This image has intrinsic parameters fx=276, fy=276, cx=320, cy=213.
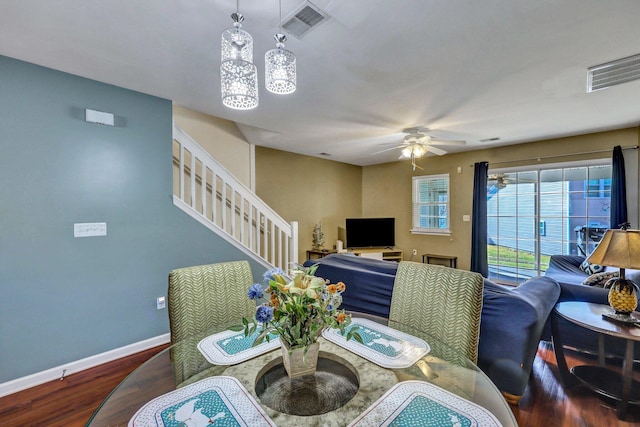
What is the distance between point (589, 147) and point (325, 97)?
4157mm

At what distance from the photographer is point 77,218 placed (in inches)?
92.2

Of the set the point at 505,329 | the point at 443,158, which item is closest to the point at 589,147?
the point at 443,158

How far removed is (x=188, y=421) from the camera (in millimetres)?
849

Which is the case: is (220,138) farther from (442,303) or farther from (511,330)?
(511,330)

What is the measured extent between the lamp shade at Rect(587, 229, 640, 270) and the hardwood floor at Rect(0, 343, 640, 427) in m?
0.97

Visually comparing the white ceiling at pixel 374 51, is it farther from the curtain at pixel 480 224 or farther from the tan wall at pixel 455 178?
the curtain at pixel 480 224

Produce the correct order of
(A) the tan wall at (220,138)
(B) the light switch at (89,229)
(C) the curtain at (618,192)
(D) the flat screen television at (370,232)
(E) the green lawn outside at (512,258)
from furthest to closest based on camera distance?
(D) the flat screen television at (370,232)
(E) the green lawn outside at (512,258)
(C) the curtain at (618,192)
(A) the tan wall at (220,138)
(B) the light switch at (89,229)

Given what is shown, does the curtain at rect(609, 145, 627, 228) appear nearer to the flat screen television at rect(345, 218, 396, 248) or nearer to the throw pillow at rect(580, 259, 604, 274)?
the throw pillow at rect(580, 259, 604, 274)

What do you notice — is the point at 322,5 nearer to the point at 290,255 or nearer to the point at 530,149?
the point at 290,255

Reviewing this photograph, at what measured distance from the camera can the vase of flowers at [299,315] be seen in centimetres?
100

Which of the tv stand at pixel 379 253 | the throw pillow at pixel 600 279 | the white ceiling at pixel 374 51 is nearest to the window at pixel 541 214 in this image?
the white ceiling at pixel 374 51

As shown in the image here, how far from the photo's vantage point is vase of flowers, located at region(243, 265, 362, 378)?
1.00 metres

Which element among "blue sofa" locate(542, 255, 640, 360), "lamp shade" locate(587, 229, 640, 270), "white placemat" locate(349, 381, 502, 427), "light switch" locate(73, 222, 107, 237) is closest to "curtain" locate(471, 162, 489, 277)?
"blue sofa" locate(542, 255, 640, 360)

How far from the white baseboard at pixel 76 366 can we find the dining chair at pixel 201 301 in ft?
4.92
